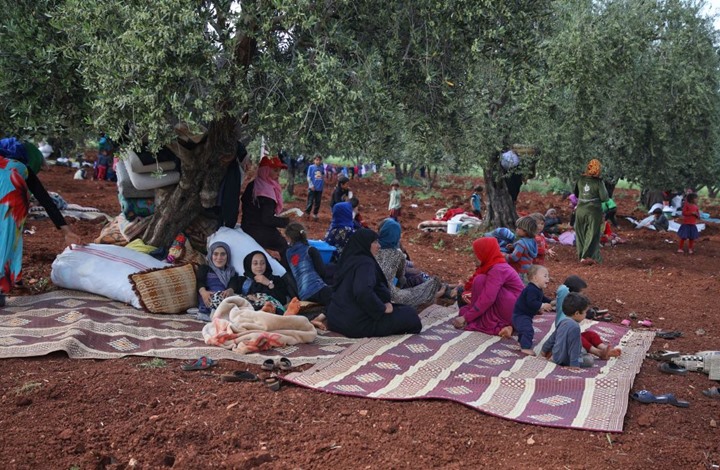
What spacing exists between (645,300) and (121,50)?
754cm

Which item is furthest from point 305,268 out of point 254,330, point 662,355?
point 662,355

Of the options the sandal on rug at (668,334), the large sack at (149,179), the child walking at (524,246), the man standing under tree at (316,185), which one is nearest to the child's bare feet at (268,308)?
the large sack at (149,179)

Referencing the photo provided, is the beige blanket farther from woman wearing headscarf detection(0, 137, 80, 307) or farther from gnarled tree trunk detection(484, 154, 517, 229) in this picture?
gnarled tree trunk detection(484, 154, 517, 229)

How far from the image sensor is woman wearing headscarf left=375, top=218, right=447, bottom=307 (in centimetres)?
827

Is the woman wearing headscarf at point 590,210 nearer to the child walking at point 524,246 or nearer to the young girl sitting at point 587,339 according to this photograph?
the child walking at point 524,246

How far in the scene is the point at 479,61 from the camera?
700 cm

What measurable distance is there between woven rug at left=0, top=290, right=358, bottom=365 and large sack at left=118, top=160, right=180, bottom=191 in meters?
1.68

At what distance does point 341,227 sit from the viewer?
976 cm

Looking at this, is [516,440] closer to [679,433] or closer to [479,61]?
[679,433]

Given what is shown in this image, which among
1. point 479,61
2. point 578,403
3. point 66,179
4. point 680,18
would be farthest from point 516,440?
point 66,179

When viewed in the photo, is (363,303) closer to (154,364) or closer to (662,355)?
(154,364)

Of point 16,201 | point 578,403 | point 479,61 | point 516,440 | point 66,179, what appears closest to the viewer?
point 516,440

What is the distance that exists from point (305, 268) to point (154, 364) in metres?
2.57

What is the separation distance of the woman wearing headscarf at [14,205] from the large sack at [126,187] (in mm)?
1413
